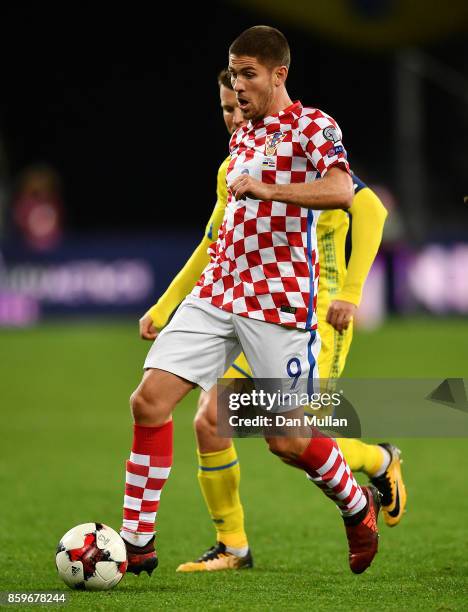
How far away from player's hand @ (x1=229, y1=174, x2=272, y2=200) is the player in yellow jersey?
792mm

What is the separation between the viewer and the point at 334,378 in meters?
5.47

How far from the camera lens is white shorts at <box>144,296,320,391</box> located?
470 centimetres

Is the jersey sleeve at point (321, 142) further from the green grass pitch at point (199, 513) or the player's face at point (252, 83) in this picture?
the green grass pitch at point (199, 513)

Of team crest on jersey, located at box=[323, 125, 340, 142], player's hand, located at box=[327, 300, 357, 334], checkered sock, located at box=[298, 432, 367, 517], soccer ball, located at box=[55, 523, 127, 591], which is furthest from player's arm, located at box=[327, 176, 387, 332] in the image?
soccer ball, located at box=[55, 523, 127, 591]

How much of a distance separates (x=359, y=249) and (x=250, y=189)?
3.37ft

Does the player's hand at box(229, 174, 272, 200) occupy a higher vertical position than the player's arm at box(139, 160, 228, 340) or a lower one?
higher

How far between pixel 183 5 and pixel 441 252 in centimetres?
909

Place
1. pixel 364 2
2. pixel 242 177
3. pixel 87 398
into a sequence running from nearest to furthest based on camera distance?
pixel 242 177, pixel 87 398, pixel 364 2

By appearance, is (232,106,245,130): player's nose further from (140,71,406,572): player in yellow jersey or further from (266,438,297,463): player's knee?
(266,438,297,463): player's knee

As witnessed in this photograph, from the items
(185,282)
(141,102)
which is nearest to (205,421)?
(185,282)

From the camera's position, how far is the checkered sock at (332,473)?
4746 millimetres

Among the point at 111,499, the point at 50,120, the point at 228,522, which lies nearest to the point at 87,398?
the point at 111,499

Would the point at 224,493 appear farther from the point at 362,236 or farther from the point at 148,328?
the point at 362,236

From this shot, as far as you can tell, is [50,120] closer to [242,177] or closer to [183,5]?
[183,5]
